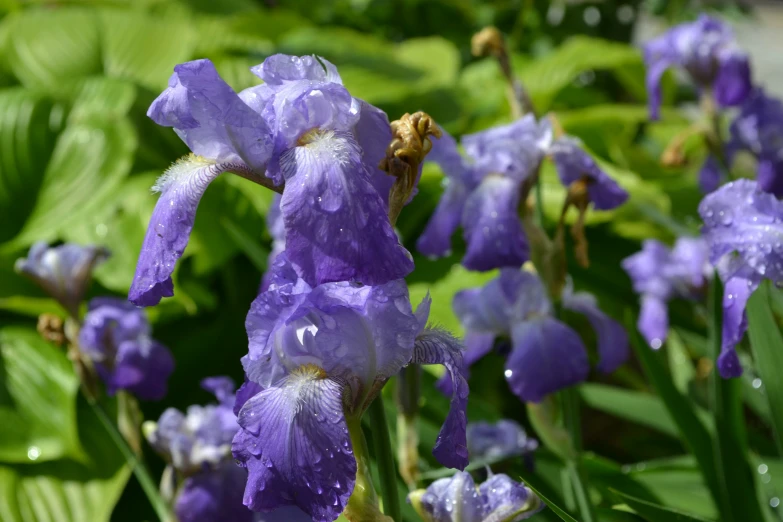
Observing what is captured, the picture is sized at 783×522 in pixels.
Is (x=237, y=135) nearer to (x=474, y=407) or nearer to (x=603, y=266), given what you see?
(x=474, y=407)

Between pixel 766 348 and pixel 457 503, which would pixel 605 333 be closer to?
pixel 766 348

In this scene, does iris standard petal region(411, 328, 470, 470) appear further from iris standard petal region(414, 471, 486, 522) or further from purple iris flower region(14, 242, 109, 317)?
purple iris flower region(14, 242, 109, 317)

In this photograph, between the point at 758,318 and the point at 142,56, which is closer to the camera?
→ the point at 758,318

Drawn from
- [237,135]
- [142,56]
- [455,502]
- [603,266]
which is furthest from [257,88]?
[142,56]

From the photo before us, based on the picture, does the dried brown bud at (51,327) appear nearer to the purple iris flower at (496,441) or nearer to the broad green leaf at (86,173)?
the purple iris flower at (496,441)

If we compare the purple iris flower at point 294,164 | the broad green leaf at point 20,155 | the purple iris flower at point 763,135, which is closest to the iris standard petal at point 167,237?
the purple iris flower at point 294,164
